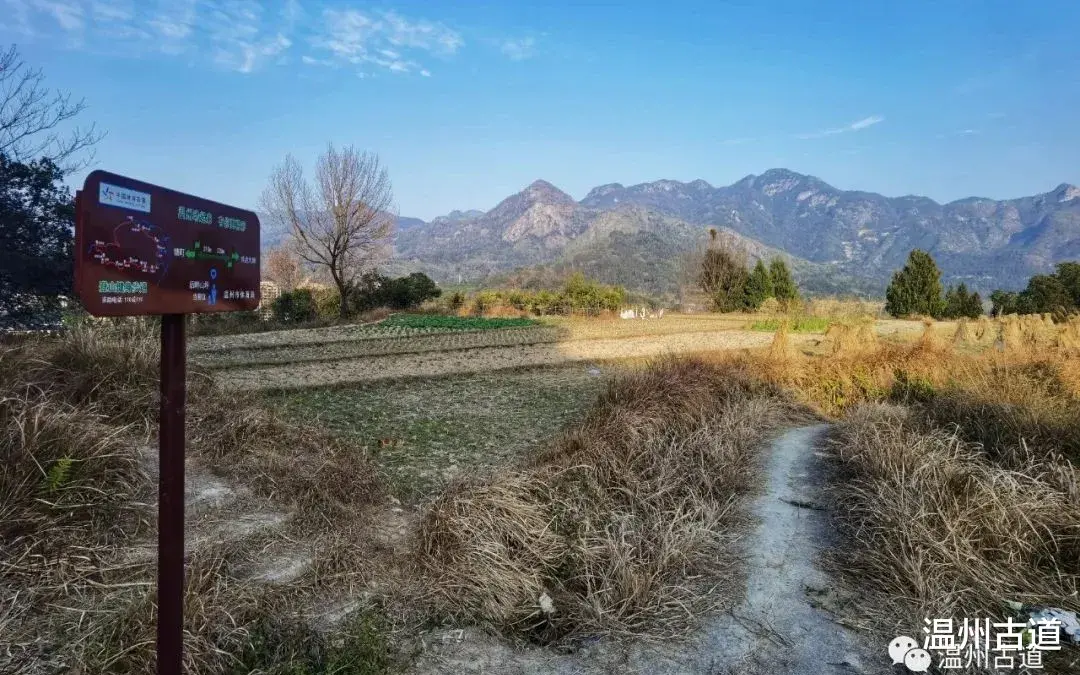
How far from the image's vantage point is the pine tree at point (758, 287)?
29.7 m

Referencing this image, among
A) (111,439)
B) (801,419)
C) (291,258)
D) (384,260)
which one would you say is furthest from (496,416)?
(291,258)

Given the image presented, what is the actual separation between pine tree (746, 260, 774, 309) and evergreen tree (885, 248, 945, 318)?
18.5 feet

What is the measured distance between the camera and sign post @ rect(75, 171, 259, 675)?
1.71m

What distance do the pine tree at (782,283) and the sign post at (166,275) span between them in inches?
1200

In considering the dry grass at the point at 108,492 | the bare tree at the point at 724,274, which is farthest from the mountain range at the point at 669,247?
the dry grass at the point at 108,492

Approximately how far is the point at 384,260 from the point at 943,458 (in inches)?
1079

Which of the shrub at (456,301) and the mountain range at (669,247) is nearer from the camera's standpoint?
the shrub at (456,301)

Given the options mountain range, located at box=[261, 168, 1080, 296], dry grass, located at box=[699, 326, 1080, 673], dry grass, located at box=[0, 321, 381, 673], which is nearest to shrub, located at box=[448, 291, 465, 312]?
dry grass, located at box=[0, 321, 381, 673]

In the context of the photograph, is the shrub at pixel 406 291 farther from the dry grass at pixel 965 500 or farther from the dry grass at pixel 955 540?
the dry grass at pixel 955 540

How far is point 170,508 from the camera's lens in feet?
6.55

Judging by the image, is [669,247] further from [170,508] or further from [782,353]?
[170,508]

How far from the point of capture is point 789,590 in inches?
132

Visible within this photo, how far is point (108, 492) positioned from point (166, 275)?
279 cm

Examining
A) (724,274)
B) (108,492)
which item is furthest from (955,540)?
(724,274)
